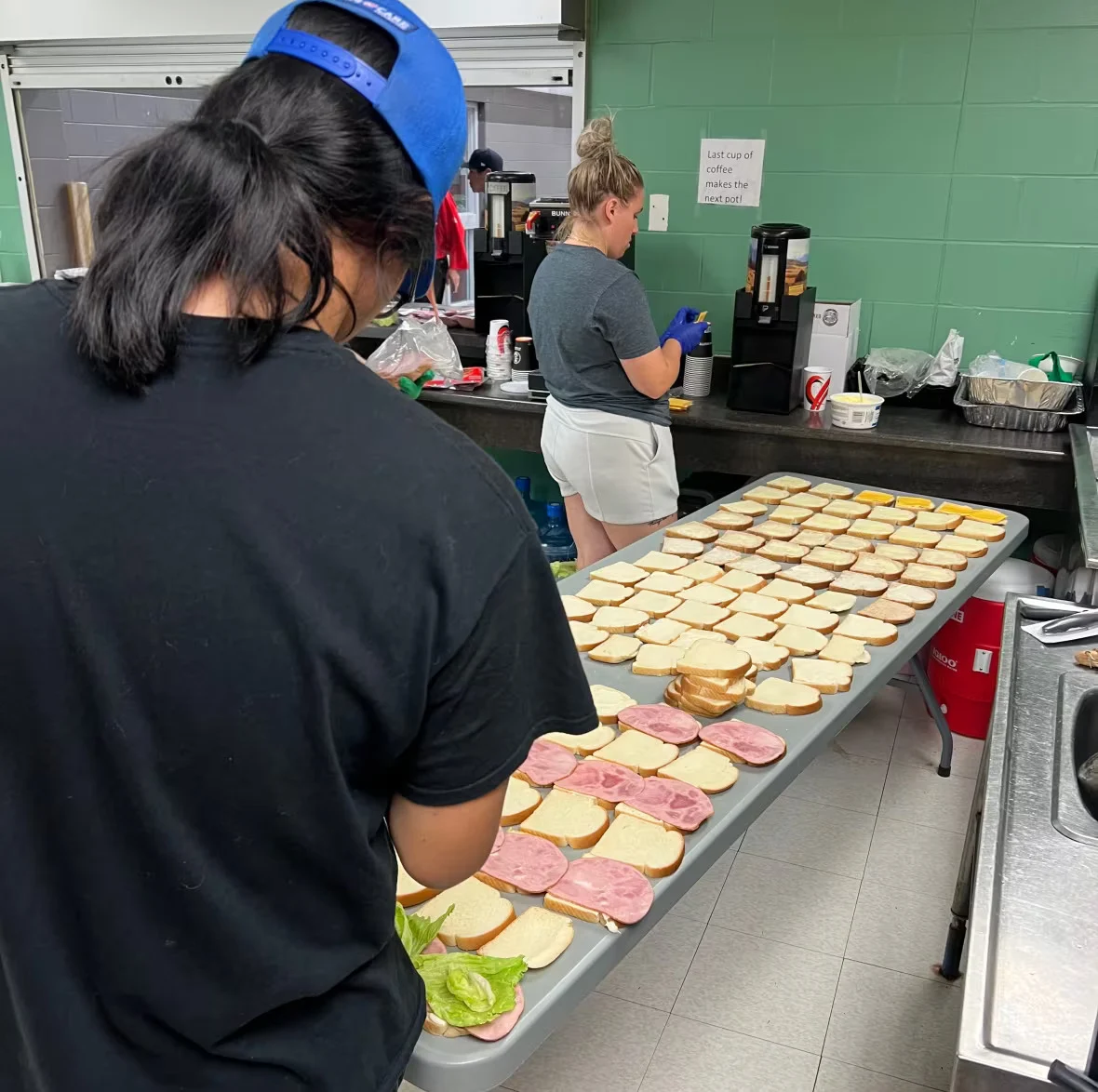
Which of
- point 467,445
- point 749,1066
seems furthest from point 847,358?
point 467,445

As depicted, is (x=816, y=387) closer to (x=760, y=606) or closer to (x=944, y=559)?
(x=944, y=559)

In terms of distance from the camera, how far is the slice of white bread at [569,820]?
1.41 m

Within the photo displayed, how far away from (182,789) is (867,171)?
3242mm

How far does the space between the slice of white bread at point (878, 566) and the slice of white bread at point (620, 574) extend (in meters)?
0.53

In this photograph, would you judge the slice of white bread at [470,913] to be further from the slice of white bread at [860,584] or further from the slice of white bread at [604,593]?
Answer: the slice of white bread at [860,584]

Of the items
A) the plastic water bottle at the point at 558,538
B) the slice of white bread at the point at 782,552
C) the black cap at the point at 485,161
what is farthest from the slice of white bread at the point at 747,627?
the black cap at the point at 485,161

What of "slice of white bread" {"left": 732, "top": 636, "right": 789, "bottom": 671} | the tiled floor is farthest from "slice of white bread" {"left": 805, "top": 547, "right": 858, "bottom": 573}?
the tiled floor

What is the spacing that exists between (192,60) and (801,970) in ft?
13.3

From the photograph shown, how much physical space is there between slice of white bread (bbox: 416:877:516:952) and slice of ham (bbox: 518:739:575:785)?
0.80ft

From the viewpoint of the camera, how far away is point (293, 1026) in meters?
0.82

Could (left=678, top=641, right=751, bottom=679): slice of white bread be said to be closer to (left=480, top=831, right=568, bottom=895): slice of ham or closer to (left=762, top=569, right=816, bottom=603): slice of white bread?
(left=762, top=569, right=816, bottom=603): slice of white bread

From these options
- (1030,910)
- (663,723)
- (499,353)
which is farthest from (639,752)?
(499,353)

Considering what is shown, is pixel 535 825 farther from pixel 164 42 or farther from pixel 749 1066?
pixel 164 42

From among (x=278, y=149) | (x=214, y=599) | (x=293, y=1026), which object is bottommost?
(x=293, y=1026)
